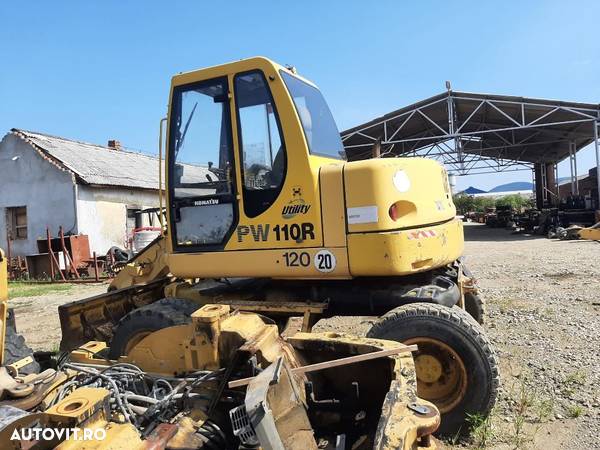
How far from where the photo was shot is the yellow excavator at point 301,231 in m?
3.81

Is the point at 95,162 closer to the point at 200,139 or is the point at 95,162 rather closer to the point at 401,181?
the point at 200,139

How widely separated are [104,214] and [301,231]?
55.7 feet

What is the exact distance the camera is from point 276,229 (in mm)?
4281

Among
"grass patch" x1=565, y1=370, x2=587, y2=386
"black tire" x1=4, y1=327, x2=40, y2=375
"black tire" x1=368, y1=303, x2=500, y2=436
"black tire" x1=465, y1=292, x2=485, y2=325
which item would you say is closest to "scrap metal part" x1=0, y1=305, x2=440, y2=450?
"black tire" x1=4, y1=327, x2=40, y2=375

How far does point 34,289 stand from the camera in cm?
1399

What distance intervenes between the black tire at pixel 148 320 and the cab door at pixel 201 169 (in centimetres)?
58

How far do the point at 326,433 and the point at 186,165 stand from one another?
2904mm

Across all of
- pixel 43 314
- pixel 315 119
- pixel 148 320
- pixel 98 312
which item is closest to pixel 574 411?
pixel 315 119

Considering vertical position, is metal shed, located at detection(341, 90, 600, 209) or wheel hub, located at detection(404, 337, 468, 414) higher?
metal shed, located at detection(341, 90, 600, 209)

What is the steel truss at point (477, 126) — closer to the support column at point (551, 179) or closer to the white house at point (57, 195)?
the support column at point (551, 179)

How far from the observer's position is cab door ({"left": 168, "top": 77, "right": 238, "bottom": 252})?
452 centimetres

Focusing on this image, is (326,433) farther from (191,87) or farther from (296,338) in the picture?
(191,87)

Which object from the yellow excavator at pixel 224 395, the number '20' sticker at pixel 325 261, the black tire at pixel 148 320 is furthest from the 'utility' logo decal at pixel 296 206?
the black tire at pixel 148 320

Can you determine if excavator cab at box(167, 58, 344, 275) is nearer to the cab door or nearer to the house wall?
the cab door
